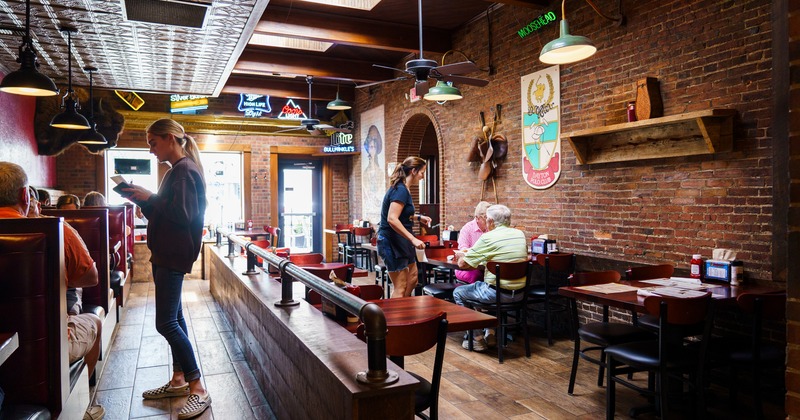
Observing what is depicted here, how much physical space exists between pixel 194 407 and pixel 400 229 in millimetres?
2190

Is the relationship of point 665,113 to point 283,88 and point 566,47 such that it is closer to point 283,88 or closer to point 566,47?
point 566,47

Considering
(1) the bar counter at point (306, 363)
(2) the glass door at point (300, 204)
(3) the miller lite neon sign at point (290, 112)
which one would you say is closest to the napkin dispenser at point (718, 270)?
(1) the bar counter at point (306, 363)

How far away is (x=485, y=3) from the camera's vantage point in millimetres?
7066

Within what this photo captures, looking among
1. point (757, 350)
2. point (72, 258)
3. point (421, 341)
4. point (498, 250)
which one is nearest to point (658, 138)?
point (498, 250)

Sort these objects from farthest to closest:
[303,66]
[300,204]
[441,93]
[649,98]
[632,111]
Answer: [300,204] → [303,66] → [441,93] → [632,111] → [649,98]

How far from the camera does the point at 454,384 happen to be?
3982 mm

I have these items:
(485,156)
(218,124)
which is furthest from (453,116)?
(218,124)

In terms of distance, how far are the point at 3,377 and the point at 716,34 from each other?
16.6 ft

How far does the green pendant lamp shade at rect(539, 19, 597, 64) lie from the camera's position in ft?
12.9

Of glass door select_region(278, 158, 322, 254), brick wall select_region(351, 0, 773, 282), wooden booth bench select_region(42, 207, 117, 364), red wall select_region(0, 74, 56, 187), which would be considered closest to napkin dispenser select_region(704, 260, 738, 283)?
brick wall select_region(351, 0, 773, 282)

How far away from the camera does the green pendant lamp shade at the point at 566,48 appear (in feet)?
12.9

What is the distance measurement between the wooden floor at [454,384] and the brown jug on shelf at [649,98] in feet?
7.45

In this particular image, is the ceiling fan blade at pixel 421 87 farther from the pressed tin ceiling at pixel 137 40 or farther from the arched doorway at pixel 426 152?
the arched doorway at pixel 426 152

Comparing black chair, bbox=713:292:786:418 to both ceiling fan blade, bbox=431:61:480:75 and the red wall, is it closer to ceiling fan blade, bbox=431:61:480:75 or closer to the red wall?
ceiling fan blade, bbox=431:61:480:75
